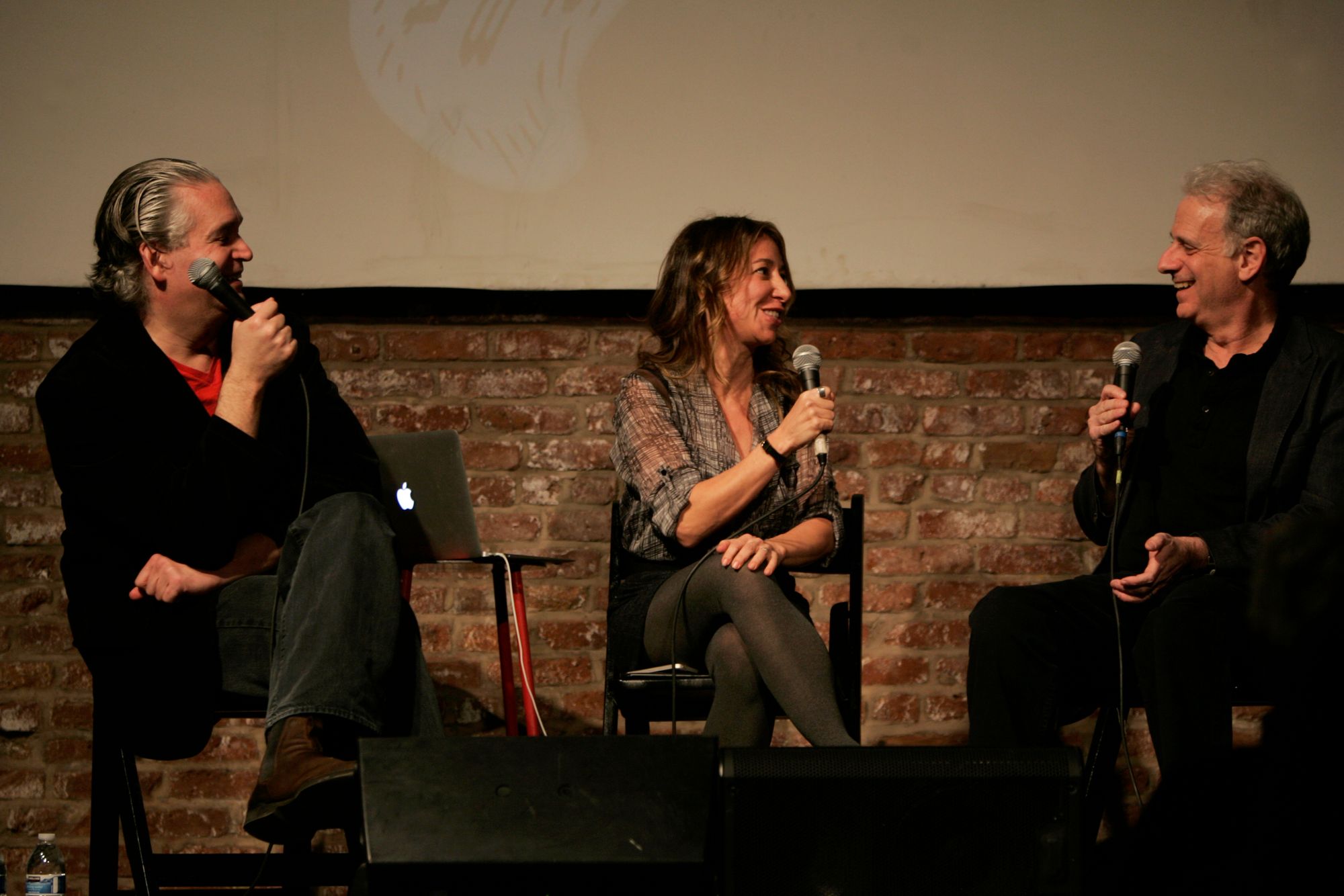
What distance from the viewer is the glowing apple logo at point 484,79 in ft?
9.08

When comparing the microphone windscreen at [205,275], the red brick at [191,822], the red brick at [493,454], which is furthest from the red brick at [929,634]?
the microphone windscreen at [205,275]

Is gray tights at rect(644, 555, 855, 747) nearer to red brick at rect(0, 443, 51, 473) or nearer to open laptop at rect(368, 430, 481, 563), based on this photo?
open laptop at rect(368, 430, 481, 563)

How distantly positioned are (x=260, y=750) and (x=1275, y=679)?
2126mm

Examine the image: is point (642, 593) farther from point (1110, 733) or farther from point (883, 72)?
point (883, 72)

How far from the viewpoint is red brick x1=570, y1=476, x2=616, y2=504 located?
2861mm

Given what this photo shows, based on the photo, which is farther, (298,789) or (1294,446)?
(1294,446)

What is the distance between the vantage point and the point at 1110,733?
2211 millimetres

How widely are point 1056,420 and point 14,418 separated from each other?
2.43 meters

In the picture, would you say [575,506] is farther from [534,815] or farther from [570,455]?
[534,815]

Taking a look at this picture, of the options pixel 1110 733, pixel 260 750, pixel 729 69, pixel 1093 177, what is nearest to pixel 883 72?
pixel 729 69

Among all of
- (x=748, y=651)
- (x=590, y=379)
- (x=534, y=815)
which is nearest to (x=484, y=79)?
(x=590, y=379)

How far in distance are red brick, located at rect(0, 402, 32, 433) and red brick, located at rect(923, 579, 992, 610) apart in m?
2.13

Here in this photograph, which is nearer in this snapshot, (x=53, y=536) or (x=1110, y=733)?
(x=1110, y=733)

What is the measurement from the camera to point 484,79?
2.77 meters
